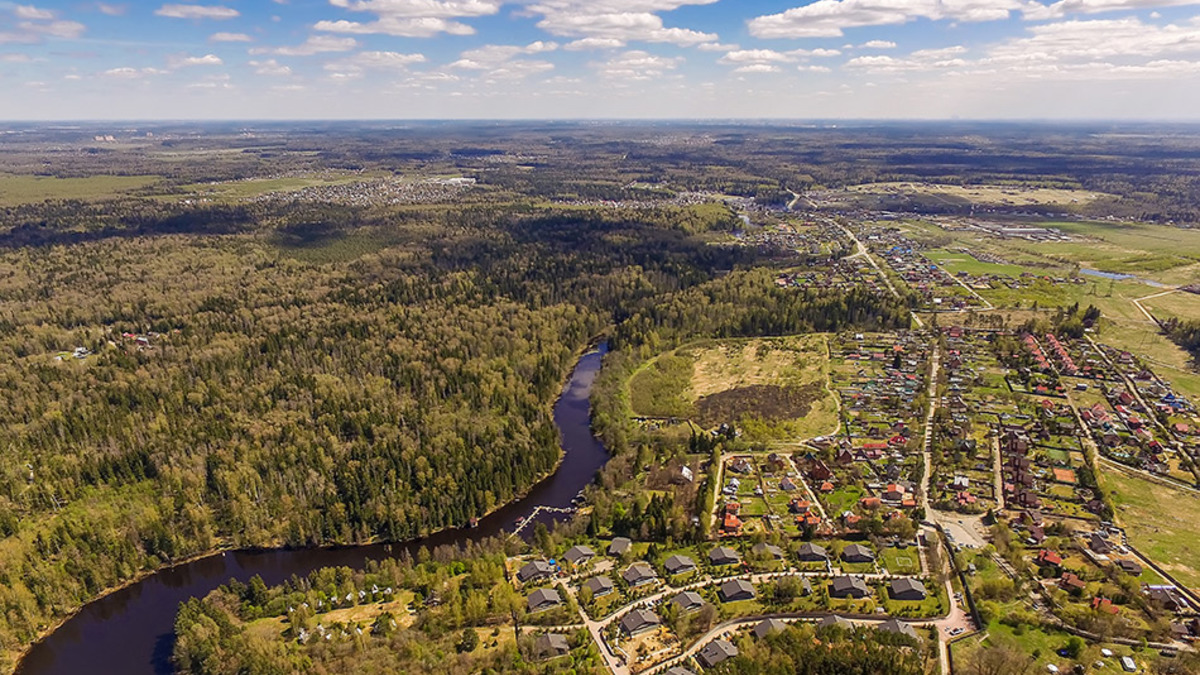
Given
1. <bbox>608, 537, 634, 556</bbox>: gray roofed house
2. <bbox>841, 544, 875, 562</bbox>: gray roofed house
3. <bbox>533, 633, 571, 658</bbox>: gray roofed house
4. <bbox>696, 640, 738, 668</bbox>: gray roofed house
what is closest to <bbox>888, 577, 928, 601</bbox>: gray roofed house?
<bbox>841, 544, 875, 562</bbox>: gray roofed house

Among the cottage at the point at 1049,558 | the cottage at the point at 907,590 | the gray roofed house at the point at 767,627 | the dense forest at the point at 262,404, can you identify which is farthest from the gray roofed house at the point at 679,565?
the cottage at the point at 1049,558

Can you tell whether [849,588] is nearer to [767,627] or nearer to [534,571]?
[767,627]

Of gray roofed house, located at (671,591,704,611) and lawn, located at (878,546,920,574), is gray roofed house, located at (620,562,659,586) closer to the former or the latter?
gray roofed house, located at (671,591,704,611)

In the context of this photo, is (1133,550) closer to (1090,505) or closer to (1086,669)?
(1090,505)

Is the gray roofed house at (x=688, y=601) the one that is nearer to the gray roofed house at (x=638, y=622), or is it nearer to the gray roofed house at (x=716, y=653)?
the gray roofed house at (x=638, y=622)

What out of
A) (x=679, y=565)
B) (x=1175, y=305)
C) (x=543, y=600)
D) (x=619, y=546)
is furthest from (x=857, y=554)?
(x=1175, y=305)
